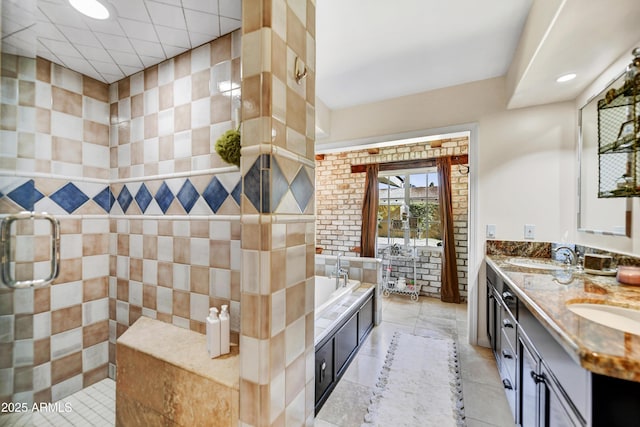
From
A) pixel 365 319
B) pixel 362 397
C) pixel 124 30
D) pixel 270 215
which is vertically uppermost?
pixel 124 30

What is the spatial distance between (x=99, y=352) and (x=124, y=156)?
1408 millimetres

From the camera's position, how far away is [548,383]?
95cm

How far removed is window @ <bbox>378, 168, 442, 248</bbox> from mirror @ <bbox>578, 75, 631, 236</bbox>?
2.11 metres

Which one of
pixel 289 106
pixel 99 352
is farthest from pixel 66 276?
pixel 289 106

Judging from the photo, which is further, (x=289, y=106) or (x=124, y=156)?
(x=124, y=156)

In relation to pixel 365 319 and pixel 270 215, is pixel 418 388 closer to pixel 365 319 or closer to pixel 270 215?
pixel 365 319

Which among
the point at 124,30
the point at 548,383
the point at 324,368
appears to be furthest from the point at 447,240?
the point at 124,30

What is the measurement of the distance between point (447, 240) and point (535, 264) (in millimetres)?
1912

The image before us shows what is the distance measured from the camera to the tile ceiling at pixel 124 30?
115 centimetres

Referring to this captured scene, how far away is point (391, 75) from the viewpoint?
2.35m

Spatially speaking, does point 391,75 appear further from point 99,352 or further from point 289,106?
point 99,352

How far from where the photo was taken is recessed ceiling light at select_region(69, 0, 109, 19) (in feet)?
3.84

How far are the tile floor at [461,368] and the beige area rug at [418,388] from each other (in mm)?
60

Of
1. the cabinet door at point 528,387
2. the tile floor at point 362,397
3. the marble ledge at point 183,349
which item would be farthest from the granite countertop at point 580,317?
the marble ledge at point 183,349
